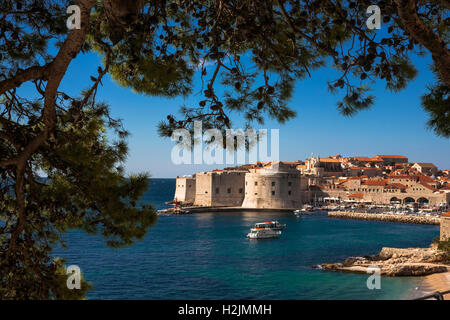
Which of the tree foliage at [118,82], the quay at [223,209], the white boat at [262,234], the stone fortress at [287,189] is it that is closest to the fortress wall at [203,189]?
the stone fortress at [287,189]

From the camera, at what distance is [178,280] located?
569 inches

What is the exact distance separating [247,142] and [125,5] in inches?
51.5

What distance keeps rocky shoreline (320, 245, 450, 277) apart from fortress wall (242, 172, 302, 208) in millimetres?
18661

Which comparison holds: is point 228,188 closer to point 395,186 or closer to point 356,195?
point 356,195

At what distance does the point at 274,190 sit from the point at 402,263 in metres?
21.1

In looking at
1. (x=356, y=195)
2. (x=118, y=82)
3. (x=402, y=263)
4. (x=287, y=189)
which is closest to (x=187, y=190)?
(x=287, y=189)

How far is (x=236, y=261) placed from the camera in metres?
17.9

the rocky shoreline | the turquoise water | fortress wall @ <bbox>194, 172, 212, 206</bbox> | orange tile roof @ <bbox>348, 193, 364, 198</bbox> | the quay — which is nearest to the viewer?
the turquoise water

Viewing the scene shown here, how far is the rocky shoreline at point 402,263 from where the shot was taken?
13994mm

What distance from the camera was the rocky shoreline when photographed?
13994 mm

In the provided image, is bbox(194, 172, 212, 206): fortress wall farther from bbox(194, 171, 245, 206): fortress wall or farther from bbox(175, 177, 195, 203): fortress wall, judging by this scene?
bbox(175, 177, 195, 203): fortress wall

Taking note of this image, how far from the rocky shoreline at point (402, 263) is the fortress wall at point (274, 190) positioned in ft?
61.2

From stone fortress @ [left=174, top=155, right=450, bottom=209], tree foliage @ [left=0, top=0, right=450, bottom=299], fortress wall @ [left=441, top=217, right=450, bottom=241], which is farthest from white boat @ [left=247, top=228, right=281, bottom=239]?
tree foliage @ [left=0, top=0, right=450, bottom=299]
